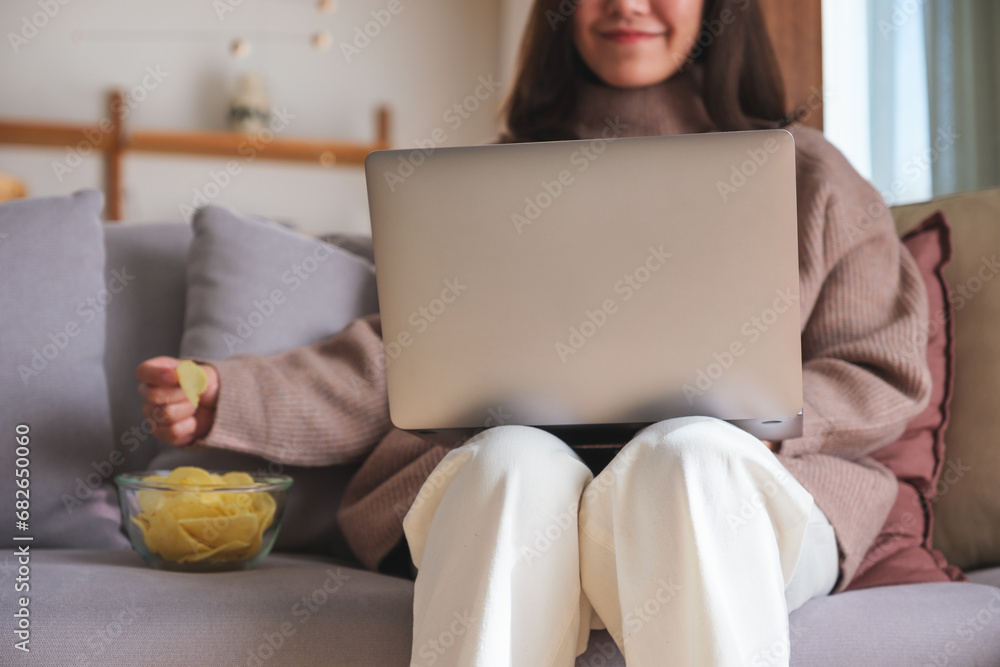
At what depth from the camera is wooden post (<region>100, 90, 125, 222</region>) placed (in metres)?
3.19

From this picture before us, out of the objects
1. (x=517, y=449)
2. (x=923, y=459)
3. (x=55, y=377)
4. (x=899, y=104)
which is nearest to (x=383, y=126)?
(x=899, y=104)

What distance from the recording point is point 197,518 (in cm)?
93

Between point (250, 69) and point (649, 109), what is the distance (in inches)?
95.0

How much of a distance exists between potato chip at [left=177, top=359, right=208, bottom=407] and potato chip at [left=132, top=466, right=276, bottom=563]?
105 mm

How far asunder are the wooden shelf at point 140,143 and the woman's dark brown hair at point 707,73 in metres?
1.91

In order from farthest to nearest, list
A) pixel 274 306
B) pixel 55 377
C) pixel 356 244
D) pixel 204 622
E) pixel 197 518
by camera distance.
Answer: pixel 356 244, pixel 274 306, pixel 55 377, pixel 197 518, pixel 204 622

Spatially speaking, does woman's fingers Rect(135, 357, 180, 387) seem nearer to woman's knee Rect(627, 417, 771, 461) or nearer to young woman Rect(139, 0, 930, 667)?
young woman Rect(139, 0, 930, 667)

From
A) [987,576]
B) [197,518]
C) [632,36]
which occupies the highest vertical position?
[632,36]

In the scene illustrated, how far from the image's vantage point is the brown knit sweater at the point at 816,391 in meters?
0.96

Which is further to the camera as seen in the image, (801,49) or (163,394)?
(801,49)

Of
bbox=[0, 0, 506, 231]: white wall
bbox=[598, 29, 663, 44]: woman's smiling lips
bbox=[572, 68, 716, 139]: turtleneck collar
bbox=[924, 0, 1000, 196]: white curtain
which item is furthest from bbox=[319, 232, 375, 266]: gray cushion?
bbox=[0, 0, 506, 231]: white wall

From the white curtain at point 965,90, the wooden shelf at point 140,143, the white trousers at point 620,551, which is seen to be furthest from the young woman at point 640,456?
the wooden shelf at point 140,143

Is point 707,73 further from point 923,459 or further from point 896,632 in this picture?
point 896,632

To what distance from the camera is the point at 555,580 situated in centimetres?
69
